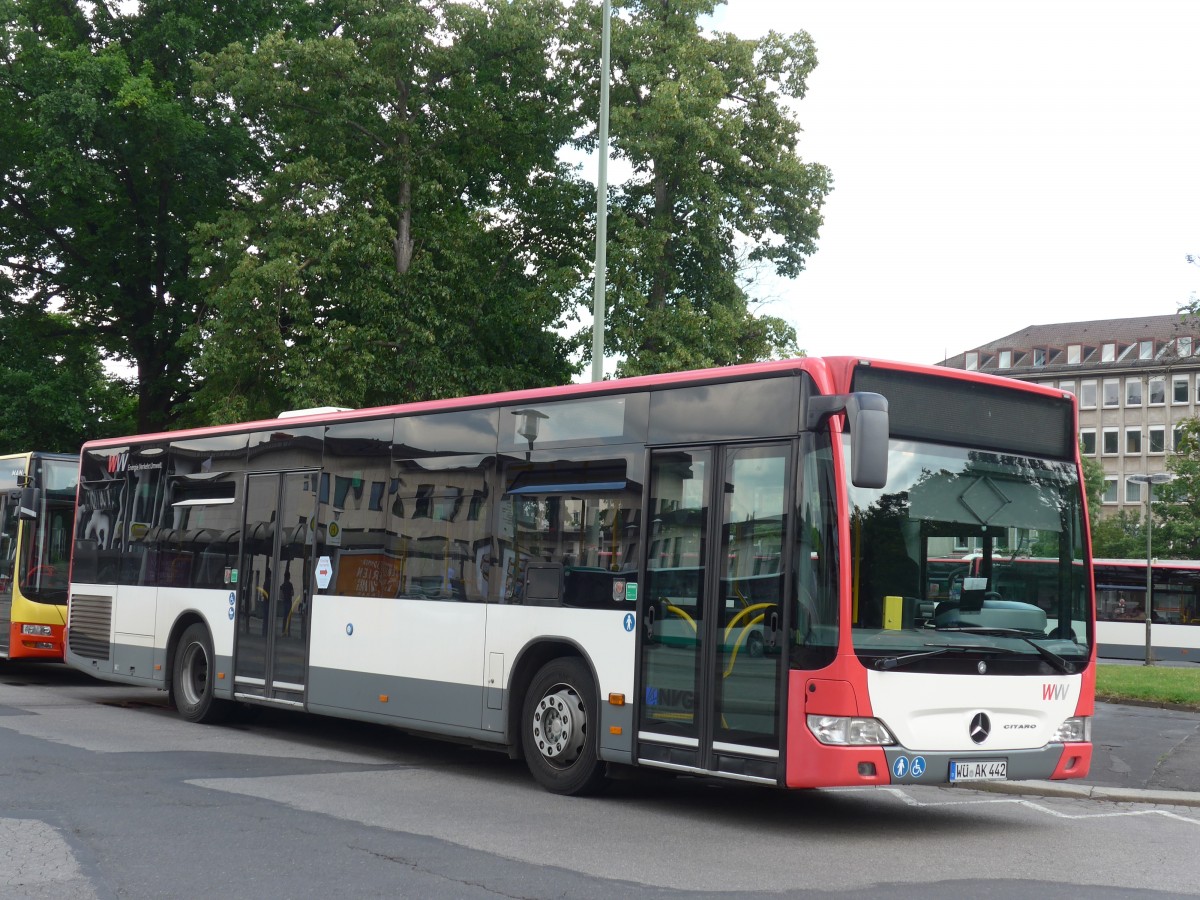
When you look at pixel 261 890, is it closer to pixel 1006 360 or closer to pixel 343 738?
pixel 343 738

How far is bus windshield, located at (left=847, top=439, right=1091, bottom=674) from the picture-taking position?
8.95m

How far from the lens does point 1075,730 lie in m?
9.85

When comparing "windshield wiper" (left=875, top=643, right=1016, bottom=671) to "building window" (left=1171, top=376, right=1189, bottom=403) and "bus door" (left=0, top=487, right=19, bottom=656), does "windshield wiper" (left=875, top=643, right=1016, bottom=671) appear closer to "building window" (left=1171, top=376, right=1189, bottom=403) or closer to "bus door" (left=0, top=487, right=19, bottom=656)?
"bus door" (left=0, top=487, right=19, bottom=656)

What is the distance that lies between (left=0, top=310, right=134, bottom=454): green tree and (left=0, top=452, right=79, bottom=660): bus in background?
37.1 ft

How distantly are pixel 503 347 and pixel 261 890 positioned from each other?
24.7 metres

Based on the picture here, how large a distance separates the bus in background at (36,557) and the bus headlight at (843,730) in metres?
14.3

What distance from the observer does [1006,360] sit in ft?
382

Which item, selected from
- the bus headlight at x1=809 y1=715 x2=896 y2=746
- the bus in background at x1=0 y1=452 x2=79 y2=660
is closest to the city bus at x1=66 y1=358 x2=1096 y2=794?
the bus headlight at x1=809 y1=715 x2=896 y2=746

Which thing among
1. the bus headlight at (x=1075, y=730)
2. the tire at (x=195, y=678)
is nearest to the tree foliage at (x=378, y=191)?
the tire at (x=195, y=678)

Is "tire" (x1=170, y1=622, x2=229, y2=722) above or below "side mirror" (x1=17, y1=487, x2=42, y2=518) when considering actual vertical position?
below

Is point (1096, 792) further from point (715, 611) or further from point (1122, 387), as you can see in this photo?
point (1122, 387)

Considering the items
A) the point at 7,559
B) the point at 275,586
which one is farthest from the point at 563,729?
the point at 7,559

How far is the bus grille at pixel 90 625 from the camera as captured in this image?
683 inches

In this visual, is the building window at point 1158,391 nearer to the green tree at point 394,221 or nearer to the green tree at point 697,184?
the green tree at point 697,184
